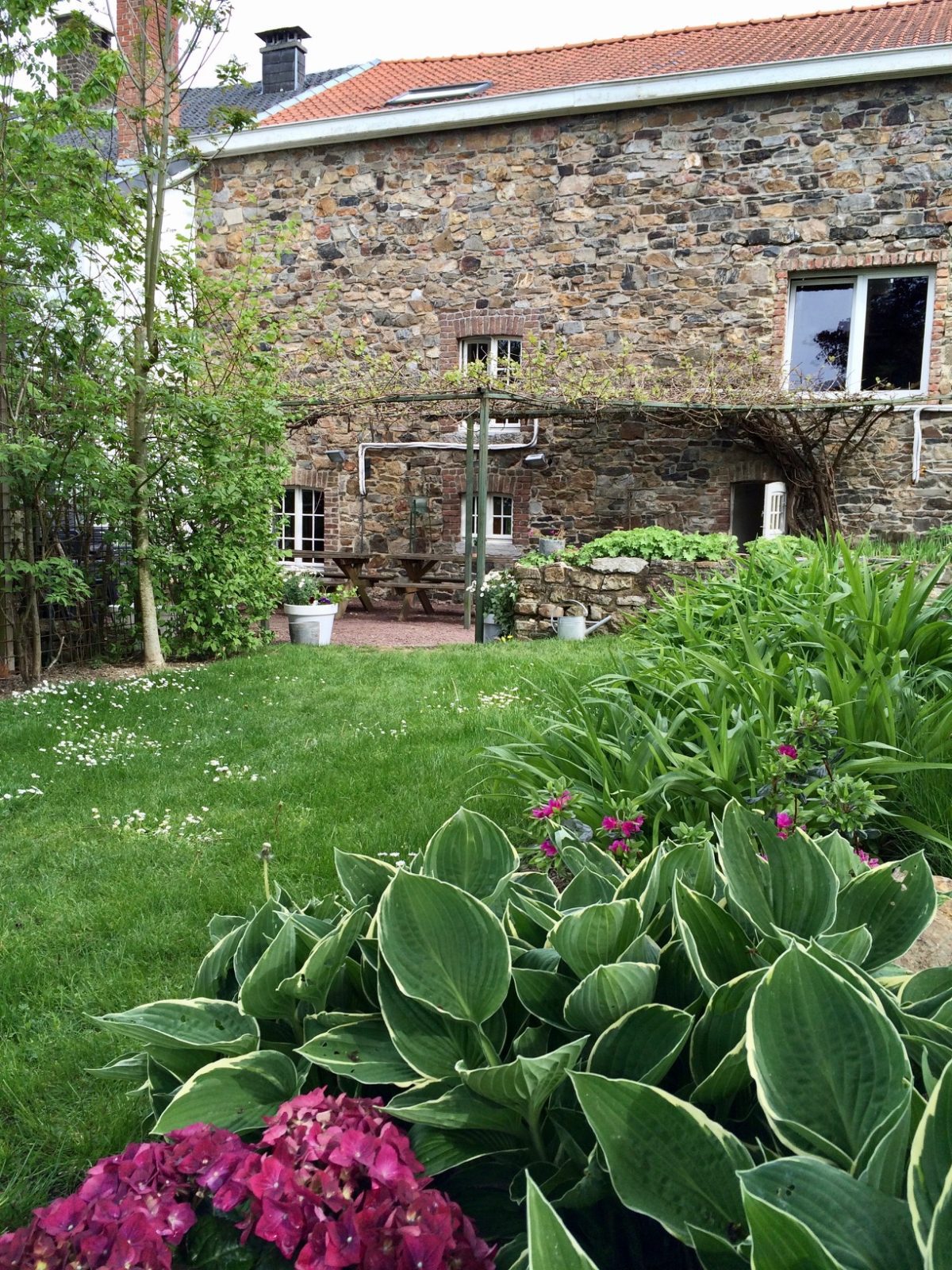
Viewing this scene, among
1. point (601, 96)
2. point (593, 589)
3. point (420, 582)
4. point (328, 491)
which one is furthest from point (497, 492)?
point (601, 96)

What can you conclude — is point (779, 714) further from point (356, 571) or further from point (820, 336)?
point (820, 336)

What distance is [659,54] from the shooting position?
1270cm

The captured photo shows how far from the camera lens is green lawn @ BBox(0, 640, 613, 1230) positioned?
1961mm

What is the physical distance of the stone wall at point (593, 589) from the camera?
8.87 metres

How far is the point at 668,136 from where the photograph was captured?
11305mm

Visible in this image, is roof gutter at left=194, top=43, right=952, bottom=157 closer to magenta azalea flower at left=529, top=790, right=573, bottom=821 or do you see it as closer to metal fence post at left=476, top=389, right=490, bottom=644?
metal fence post at left=476, top=389, right=490, bottom=644

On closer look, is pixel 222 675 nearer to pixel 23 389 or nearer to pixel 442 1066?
pixel 23 389

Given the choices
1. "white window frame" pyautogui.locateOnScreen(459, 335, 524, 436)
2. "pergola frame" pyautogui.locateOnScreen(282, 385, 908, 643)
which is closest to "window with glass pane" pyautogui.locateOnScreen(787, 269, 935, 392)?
"pergola frame" pyautogui.locateOnScreen(282, 385, 908, 643)

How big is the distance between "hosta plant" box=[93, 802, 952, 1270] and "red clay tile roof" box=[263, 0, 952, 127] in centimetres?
1192

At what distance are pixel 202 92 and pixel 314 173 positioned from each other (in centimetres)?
586

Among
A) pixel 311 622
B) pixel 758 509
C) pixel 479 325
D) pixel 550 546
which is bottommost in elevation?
pixel 311 622

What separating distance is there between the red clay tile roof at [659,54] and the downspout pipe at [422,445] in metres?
4.07

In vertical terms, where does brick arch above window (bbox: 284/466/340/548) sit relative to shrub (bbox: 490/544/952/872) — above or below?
above

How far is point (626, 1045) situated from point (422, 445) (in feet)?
37.8
